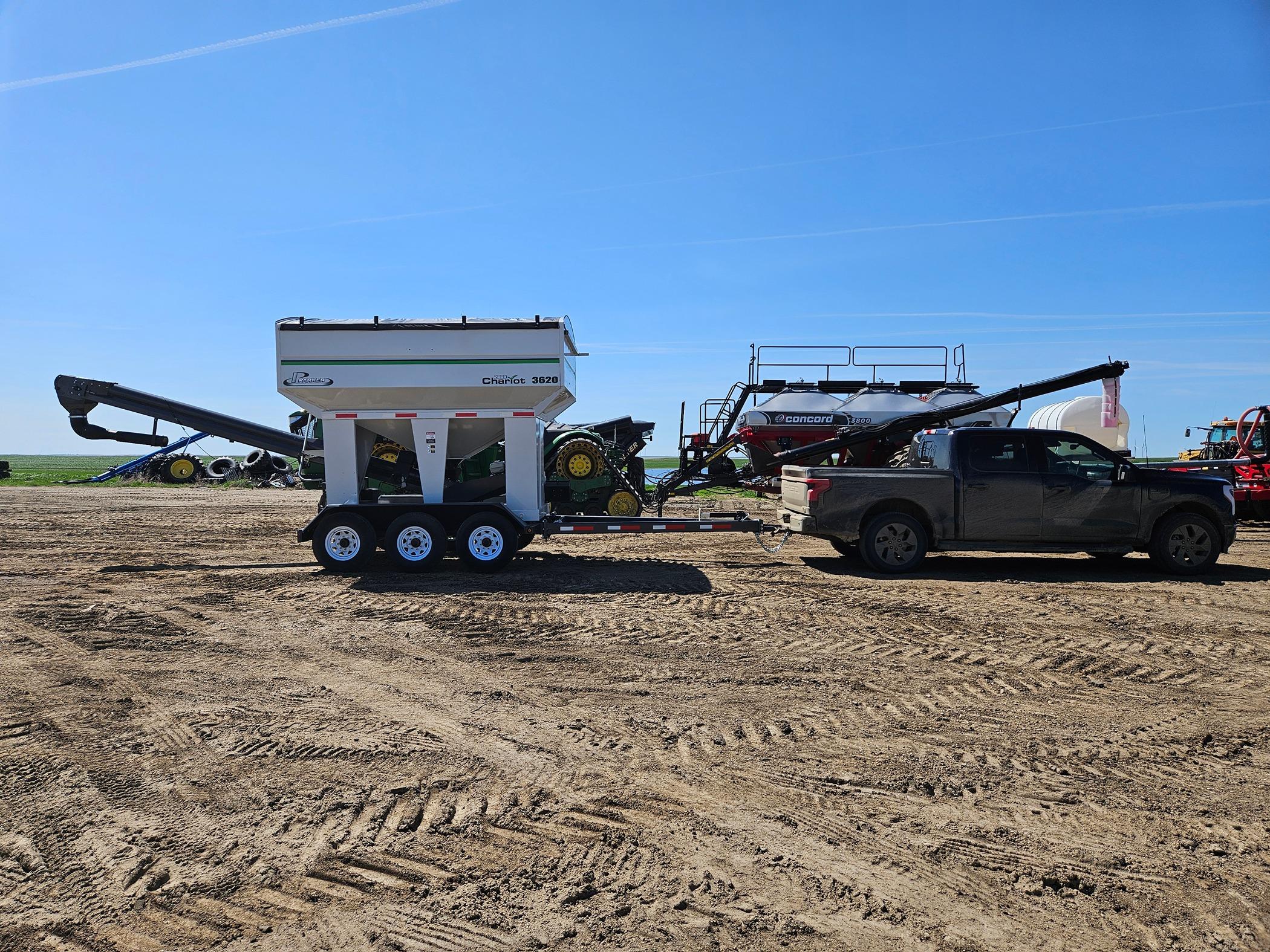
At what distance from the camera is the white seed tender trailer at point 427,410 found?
10.7 m

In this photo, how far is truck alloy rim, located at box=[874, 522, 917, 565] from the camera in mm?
10984

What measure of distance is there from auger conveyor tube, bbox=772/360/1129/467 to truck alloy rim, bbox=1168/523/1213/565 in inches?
125

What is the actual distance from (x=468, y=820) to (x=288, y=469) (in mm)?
34719

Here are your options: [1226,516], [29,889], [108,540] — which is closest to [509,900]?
[29,889]

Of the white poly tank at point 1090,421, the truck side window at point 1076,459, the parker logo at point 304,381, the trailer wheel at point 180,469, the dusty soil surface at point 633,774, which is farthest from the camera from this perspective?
the trailer wheel at point 180,469

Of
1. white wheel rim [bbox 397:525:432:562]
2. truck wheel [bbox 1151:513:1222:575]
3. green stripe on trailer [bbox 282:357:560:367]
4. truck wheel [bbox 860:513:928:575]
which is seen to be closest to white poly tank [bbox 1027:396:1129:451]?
truck wheel [bbox 1151:513:1222:575]

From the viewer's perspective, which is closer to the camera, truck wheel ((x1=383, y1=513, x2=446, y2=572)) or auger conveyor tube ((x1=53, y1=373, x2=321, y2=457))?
truck wheel ((x1=383, y1=513, x2=446, y2=572))

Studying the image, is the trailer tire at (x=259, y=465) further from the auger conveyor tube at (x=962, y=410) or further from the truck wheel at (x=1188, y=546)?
the truck wheel at (x=1188, y=546)

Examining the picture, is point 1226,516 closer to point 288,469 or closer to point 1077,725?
point 1077,725

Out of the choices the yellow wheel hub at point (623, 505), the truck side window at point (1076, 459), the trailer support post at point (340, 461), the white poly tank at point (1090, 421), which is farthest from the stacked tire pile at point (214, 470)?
the truck side window at point (1076, 459)

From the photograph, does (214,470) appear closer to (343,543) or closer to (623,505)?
(623,505)

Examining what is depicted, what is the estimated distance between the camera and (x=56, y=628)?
25.2 feet

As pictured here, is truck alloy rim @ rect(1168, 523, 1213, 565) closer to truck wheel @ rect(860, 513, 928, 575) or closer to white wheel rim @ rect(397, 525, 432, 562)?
truck wheel @ rect(860, 513, 928, 575)

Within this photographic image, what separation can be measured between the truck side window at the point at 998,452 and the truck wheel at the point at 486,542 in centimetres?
631
